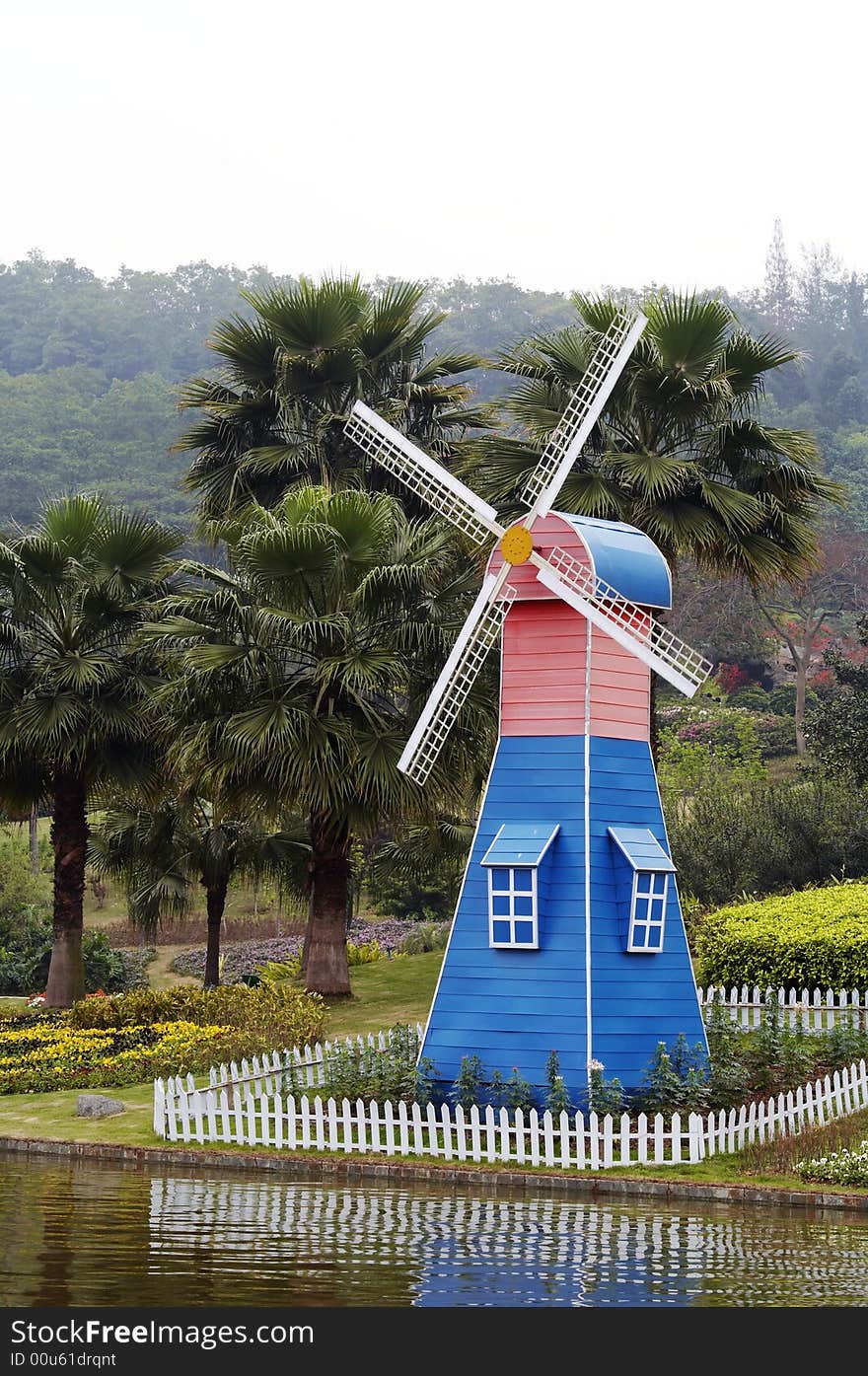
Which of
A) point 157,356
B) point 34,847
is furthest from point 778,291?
point 34,847

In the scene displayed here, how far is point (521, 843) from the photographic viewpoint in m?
19.1

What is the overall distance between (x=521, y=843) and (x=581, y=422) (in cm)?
563

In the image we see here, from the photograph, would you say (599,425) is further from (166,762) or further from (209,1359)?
(209,1359)

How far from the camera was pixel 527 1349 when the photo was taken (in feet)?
34.5

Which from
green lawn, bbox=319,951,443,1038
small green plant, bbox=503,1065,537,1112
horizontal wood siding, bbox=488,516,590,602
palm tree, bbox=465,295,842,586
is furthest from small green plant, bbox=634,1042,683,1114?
palm tree, bbox=465,295,842,586

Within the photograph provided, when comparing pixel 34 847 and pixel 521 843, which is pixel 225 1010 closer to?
pixel 521 843

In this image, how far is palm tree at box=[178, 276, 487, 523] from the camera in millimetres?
32125

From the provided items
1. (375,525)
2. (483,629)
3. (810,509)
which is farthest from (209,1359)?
(810,509)

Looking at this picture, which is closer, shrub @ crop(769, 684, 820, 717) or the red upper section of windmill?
the red upper section of windmill

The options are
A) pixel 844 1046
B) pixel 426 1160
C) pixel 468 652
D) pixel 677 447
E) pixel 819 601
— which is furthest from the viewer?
pixel 819 601

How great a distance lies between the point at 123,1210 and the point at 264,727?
416 inches

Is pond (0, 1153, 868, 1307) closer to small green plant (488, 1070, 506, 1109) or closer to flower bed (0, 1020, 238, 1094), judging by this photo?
small green plant (488, 1070, 506, 1109)

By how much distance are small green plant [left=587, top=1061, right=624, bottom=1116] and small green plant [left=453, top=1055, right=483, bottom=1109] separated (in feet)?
4.02

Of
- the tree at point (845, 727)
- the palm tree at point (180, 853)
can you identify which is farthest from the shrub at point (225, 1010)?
the tree at point (845, 727)
